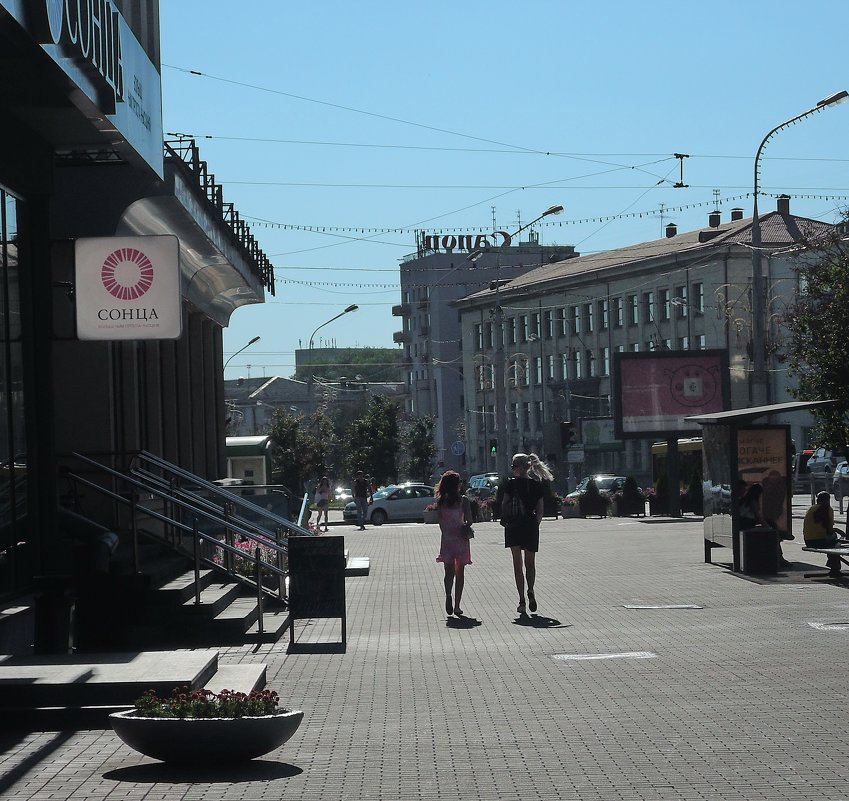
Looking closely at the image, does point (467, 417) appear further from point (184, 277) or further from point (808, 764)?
point (808, 764)

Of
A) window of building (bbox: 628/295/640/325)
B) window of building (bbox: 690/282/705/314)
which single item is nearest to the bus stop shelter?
window of building (bbox: 690/282/705/314)

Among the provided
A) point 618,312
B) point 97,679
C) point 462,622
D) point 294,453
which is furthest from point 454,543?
point 618,312

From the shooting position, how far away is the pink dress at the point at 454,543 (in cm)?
1684

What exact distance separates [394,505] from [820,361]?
31.8 meters

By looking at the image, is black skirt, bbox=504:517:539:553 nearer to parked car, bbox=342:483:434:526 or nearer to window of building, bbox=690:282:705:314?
parked car, bbox=342:483:434:526

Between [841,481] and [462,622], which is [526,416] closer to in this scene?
[841,481]

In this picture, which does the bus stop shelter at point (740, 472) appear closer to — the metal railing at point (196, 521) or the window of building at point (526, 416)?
the metal railing at point (196, 521)

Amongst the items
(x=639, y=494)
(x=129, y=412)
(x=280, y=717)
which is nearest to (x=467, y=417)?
(x=639, y=494)

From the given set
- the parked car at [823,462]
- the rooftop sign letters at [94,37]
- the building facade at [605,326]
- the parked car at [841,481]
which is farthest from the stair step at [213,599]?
the building facade at [605,326]

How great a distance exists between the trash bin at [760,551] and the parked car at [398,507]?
3577 centimetres

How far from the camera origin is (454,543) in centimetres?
1688

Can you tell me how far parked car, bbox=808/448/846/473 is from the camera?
5606 cm

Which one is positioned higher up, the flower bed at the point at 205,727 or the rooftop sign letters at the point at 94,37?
the rooftop sign letters at the point at 94,37

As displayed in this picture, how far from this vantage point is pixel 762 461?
2344cm
